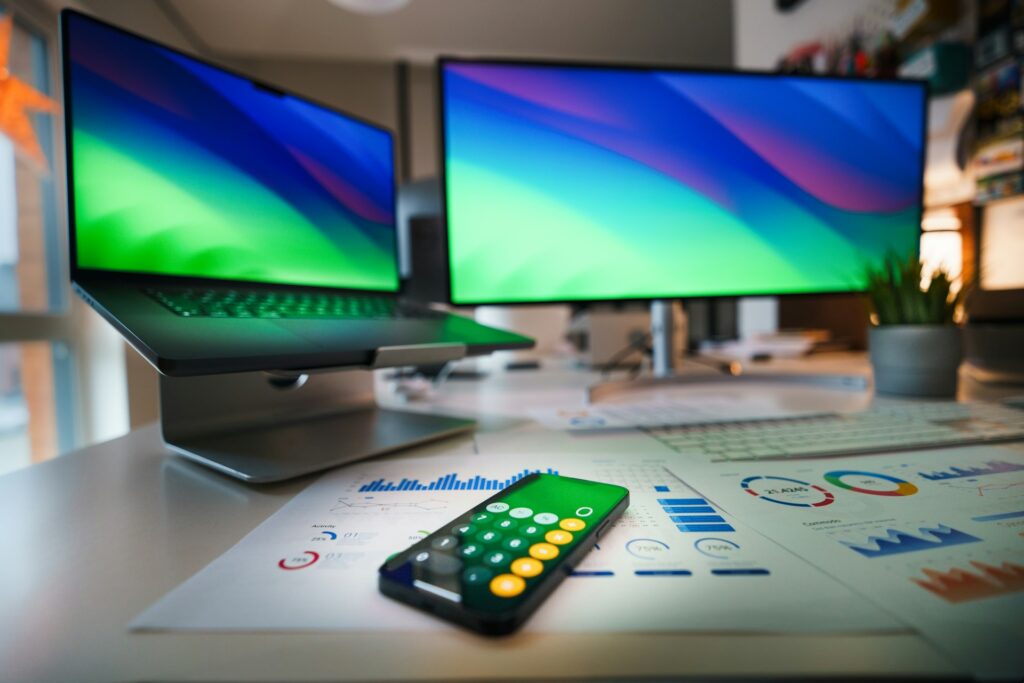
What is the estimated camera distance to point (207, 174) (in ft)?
1.58

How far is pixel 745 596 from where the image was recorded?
0.20 m

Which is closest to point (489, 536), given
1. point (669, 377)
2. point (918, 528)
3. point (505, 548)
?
point (505, 548)

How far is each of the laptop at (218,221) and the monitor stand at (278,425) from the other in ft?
0.23

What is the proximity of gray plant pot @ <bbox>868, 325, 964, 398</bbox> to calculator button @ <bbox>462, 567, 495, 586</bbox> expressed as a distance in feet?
2.24

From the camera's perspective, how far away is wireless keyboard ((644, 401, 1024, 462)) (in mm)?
410

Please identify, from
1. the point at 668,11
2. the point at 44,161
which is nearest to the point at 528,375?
the point at 44,161

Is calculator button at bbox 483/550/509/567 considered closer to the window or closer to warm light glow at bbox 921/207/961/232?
warm light glow at bbox 921/207/961/232

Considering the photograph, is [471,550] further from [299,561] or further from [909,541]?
[909,541]

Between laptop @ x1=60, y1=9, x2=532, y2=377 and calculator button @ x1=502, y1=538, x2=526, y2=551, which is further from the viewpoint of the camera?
laptop @ x1=60, y1=9, x2=532, y2=377

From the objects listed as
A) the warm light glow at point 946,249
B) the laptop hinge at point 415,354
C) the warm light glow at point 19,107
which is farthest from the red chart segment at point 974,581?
the warm light glow at point 19,107

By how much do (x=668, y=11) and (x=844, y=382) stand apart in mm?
2838

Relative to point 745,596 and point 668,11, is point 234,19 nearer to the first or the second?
point 668,11

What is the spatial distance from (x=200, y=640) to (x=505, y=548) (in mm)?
119

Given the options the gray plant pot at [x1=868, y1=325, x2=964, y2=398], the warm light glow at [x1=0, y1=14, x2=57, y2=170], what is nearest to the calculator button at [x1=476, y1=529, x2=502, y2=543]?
the gray plant pot at [x1=868, y1=325, x2=964, y2=398]
